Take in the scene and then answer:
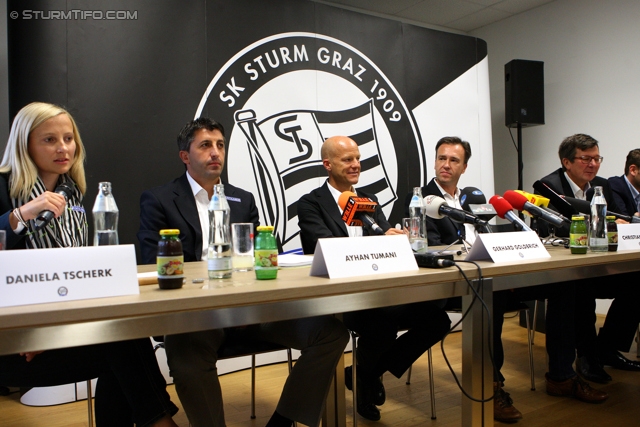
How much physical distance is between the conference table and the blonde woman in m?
0.30

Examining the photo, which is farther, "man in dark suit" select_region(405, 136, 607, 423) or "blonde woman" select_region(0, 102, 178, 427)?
"man in dark suit" select_region(405, 136, 607, 423)

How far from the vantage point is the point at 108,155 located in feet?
8.98

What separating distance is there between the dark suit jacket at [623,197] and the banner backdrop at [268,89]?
109 centimetres

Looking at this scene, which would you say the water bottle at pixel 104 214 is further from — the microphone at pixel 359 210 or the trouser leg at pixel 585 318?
the trouser leg at pixel 585 318

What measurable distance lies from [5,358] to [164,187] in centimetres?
111

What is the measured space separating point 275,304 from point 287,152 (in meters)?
2.37

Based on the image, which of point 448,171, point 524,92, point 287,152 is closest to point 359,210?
point 448,171

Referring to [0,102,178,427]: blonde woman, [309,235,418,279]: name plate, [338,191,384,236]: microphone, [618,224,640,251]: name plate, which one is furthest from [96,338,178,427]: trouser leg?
[618,224,640,251]: name plate

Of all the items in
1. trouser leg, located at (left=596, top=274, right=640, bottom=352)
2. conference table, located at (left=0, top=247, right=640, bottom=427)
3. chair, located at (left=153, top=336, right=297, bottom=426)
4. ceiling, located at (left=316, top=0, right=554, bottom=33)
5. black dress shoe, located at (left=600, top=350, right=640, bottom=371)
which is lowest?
black dress shoe, located at (left=600, top=350, right=640, bottom=371)

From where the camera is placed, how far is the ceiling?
16.5ft

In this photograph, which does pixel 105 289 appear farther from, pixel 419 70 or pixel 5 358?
pixel 419 70

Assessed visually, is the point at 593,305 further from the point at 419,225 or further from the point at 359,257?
the point at 359,257

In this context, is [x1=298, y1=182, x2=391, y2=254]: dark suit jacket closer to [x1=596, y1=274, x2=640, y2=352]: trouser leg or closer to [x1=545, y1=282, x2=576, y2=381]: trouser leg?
[x1=545, y1=282, x2=576, y2=381]: trouser leg

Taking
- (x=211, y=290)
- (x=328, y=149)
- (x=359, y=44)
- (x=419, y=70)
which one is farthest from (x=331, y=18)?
(x=211, y=290)
